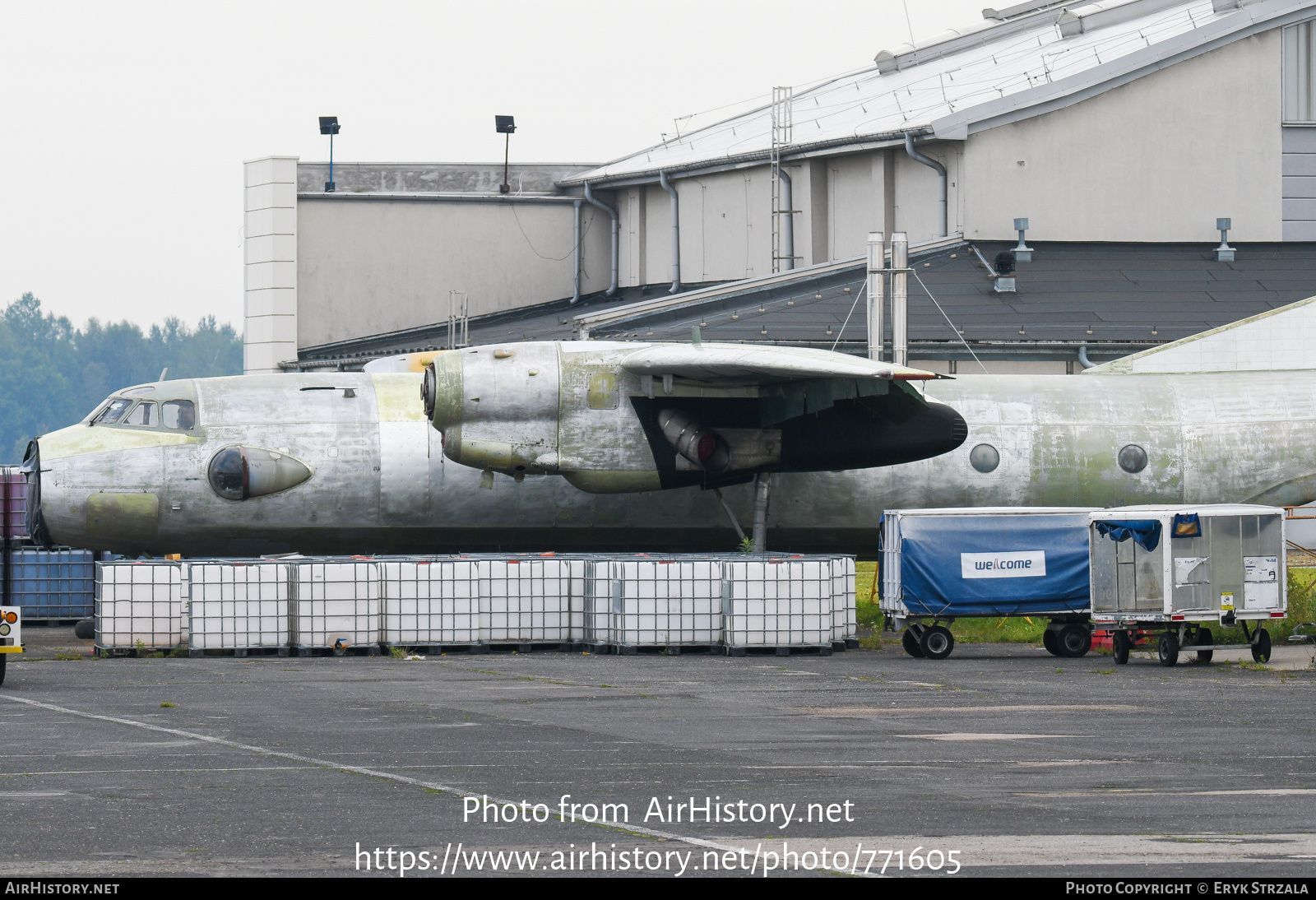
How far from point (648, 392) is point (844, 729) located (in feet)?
30.0

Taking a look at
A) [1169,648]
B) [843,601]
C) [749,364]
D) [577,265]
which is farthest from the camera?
[577,265]

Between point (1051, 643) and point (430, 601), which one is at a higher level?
point (430, 601)

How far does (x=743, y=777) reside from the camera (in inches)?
501

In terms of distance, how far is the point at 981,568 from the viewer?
930 inches

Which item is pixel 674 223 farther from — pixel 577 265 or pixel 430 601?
pixel 430 601

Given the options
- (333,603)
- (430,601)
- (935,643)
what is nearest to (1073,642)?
(935,643)

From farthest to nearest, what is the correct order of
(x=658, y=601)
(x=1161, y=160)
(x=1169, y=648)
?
1. (x=1161, y=160)
2. (x=658, y=601)
3. (x=1169, y=648)

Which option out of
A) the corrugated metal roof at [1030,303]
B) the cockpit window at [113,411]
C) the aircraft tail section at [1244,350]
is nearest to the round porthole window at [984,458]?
the aircraft tail section at [1244,350]

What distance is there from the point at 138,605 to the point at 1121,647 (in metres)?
13.1

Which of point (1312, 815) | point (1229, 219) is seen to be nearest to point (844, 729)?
point (1312, 815)

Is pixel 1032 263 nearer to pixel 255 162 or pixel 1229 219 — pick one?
pixel 1229 219

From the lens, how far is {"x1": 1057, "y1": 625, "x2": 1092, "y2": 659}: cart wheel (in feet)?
79.2

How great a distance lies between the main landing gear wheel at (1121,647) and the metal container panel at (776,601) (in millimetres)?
3849

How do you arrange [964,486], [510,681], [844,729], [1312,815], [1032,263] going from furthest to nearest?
[1032,263], [964,486], [510,681], [844,729], [1312,815]
